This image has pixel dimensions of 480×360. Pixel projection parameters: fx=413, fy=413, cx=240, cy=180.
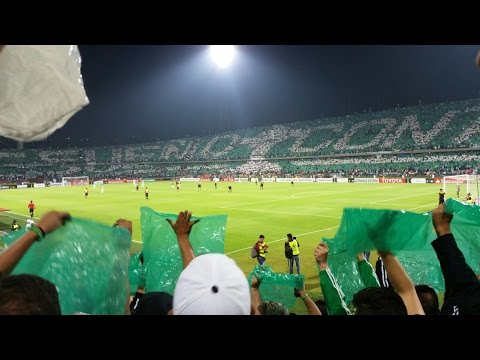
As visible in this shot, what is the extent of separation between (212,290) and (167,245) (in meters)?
2.25

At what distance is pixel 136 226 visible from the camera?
2309 cm

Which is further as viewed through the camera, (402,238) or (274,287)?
(274,287)

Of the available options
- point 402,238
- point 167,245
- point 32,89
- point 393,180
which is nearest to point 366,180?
point 393,180

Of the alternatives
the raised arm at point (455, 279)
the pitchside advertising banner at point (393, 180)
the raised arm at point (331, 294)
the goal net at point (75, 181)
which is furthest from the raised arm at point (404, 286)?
the goal net at point (75, 181)

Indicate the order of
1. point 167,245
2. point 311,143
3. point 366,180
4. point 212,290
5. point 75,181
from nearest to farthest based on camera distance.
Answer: point 212,290, point 167,245, point 366,180, point 75,181, point 311,143

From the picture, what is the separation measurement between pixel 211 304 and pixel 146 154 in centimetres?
11918

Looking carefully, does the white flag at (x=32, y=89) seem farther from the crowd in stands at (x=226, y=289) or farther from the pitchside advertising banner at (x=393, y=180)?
the pitchside advertising banner at (x=393, y=180)

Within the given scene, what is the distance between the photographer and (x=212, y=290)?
1.95 metres

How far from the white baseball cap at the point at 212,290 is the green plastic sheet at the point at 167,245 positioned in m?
1.97

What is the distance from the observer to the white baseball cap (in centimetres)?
191

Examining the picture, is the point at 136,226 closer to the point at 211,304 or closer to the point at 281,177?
the point at 211,304

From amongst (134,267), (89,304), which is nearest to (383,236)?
(89,304)

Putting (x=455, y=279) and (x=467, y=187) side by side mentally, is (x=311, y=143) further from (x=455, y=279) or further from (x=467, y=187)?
(x=455, y=279)

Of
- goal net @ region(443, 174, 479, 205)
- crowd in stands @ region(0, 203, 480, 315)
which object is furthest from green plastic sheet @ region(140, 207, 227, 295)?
goal net @ region(443, 174, 479, 205)
